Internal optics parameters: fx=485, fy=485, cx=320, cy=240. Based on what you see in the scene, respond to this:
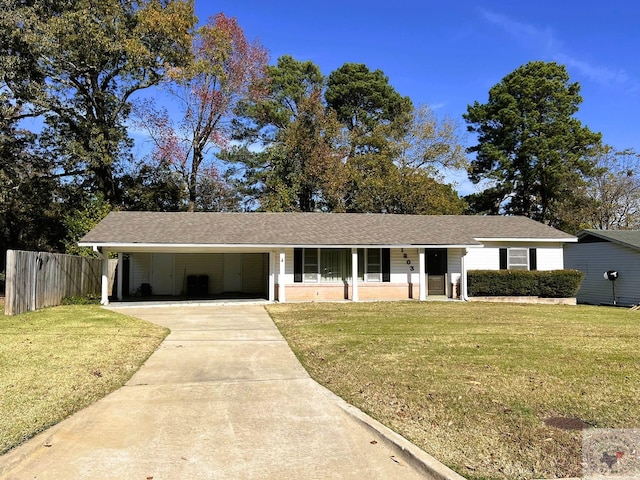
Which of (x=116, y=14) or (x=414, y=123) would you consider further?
(x=414, y=123)

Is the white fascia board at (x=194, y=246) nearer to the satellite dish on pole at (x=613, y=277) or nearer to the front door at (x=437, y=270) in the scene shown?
the front door at (x=437, y=270)

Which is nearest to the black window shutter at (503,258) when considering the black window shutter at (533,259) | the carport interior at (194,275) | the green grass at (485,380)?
the black window shutter at (533,259)

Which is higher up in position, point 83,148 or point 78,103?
point 78,103

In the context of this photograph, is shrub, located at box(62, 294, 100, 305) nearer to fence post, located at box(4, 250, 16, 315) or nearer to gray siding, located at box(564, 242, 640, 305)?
fence post, located at box(4, 250, 16, 315)

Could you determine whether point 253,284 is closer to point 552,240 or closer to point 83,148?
point 83,148

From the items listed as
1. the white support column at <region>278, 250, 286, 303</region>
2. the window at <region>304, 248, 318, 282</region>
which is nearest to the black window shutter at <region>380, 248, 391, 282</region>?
the window at <region>304, 248, 318, 282</region>

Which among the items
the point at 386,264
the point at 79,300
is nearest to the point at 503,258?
the point at 386,264

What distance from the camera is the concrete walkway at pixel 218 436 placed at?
3.86 meters

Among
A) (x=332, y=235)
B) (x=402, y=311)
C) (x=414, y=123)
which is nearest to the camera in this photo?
(x=402, y=311)

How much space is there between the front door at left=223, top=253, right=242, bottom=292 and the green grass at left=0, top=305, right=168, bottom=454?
10.2 m

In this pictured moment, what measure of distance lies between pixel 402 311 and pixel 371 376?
28.2 feet

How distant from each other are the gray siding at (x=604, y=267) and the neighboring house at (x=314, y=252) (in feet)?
9.65

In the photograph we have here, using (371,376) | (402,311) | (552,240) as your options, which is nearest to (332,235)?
(402,311)

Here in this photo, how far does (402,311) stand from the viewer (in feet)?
49.1
